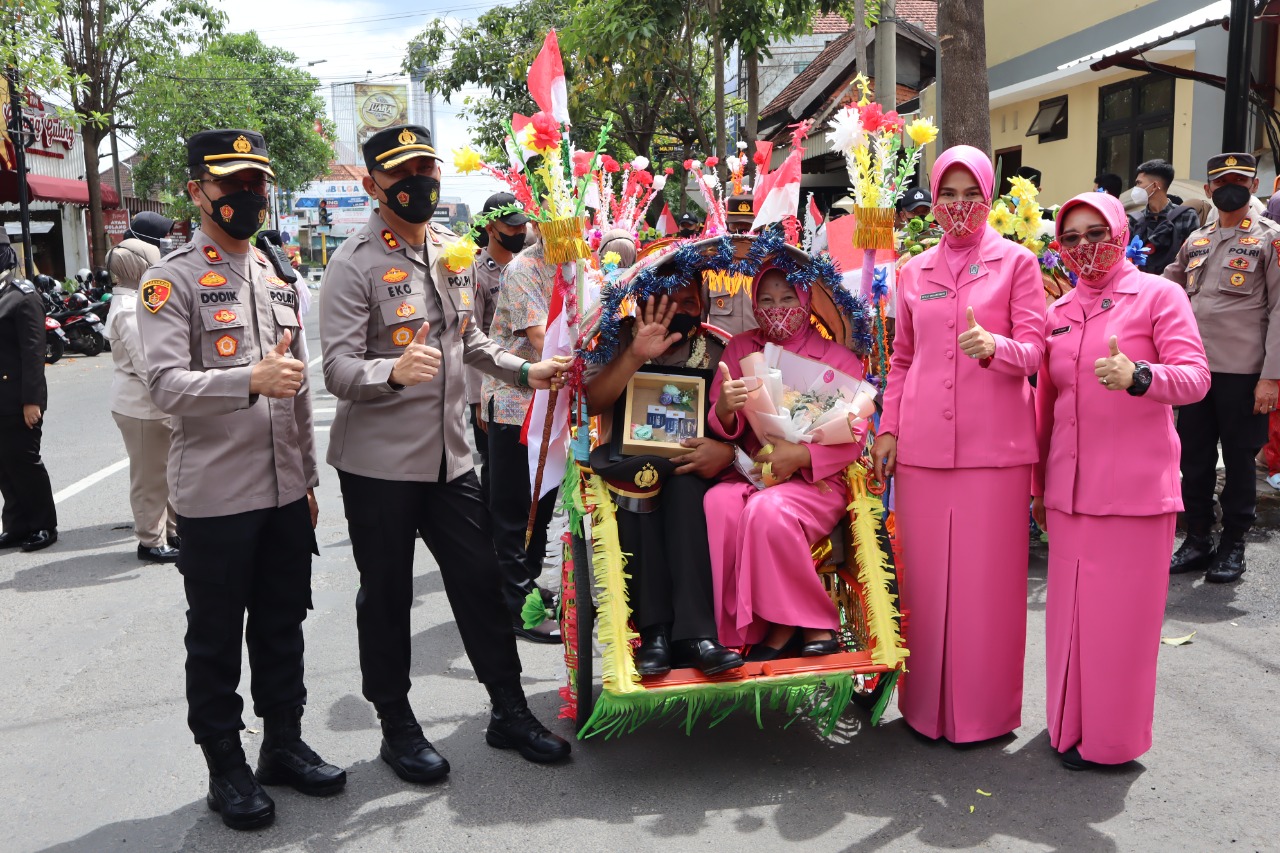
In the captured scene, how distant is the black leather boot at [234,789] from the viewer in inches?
143

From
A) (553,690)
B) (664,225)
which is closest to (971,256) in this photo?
(553,690)

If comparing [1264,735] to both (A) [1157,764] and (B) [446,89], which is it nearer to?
A: (A) [1157,764]

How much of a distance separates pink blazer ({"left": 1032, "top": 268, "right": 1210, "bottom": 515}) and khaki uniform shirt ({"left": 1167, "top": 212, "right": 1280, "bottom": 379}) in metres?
2.71

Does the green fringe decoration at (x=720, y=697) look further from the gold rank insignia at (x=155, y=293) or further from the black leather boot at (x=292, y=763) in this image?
the gold rank insignia at (x=155, y=293)

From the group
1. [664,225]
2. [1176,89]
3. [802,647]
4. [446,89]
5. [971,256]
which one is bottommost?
[802,647]

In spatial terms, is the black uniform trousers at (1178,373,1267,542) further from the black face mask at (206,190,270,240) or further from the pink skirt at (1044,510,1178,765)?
the black face mask at (206,190,270,240)

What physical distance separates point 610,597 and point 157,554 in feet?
14.6

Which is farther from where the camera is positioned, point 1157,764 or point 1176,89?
point 1176,89

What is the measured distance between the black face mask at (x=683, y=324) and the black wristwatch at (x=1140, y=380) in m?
1.72

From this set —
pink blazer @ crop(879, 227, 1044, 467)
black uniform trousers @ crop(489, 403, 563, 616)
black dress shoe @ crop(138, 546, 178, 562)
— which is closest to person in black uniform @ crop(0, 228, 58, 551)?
black dress shoe @ crop(138, 546, 178, 562)

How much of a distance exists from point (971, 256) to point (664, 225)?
5.21 m

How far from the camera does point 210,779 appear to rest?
12.4 feet

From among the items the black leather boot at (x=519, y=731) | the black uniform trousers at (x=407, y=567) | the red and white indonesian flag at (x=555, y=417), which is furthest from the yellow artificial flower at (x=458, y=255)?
the black leather boot at (x=519, y=731)

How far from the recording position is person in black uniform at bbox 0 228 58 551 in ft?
23.6
